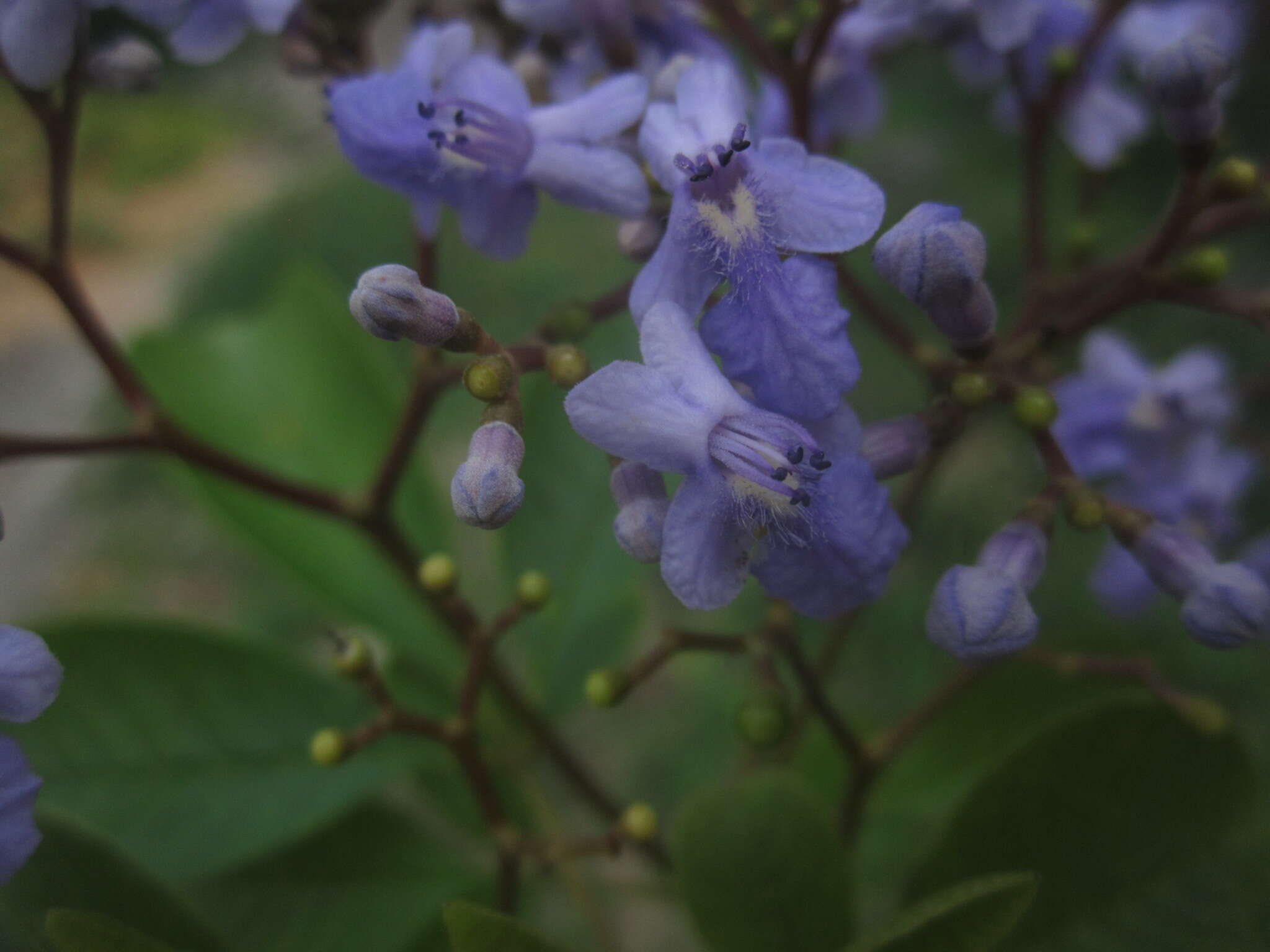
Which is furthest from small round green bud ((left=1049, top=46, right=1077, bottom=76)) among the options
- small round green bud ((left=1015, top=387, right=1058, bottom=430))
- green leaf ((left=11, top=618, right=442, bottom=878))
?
green leaf ((left=11, top=618, right=442, bottom=878))

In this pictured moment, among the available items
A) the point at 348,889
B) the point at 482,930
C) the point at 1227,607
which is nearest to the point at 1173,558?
the point at 1227,607

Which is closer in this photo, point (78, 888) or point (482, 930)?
point (482, 930)

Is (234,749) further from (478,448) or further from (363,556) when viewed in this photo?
(478,448)

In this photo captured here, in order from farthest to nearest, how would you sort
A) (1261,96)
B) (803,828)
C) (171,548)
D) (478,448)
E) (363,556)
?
(171,548) < (1261,96) < (363,556) < (803,828) < (478,448)

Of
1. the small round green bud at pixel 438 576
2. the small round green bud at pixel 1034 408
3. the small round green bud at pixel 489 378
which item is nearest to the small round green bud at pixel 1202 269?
the small round green bud at pixel 1034 408

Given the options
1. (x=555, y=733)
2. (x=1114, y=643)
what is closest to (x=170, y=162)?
(x=555, y=733)

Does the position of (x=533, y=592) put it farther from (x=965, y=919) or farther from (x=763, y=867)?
(x=965, y=919)
